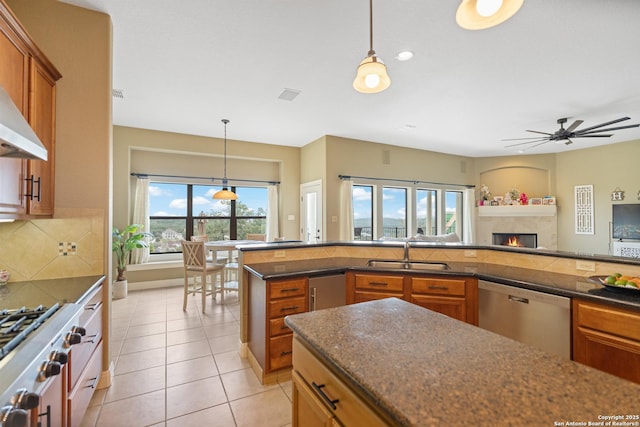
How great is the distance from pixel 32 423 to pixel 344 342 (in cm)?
117

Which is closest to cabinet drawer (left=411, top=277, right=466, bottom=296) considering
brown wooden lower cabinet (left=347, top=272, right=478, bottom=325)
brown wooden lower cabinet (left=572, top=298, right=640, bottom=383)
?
brown wooden lower cabinet (left=347, top=272, right=478, bottom=325)

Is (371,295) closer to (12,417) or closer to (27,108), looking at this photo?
(12,417)

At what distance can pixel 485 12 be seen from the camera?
1.17 m

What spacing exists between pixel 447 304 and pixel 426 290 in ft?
0.65

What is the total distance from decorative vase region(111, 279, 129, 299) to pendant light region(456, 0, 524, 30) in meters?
5.54

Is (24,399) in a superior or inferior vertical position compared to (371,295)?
Result: superior

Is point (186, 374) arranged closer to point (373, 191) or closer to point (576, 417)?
point (576, 417)

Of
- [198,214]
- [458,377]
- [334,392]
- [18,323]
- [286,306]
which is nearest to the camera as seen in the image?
[458,377]

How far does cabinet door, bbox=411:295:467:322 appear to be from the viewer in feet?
7.76

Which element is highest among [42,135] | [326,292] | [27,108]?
[27,108]

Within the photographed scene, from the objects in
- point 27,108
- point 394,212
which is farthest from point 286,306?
point 394,212

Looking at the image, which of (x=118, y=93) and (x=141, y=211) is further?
(x=141, y=211)

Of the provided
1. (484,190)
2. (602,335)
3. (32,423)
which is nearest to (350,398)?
(32,423)

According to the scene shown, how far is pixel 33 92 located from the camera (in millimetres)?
1798
